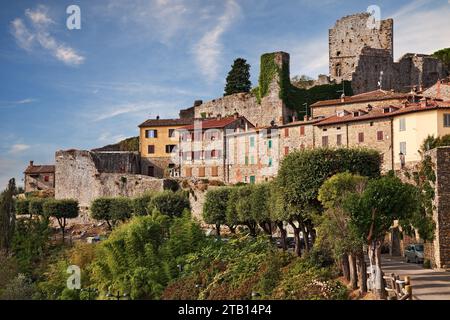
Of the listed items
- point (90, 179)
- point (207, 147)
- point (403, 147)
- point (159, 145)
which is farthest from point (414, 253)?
point (159, 145)

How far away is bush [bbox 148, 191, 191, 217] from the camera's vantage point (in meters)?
58.3

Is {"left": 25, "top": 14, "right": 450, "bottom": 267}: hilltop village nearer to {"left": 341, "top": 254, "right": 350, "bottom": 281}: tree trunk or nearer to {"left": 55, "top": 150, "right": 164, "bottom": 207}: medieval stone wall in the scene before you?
{"left": 55, "top": 150, "right": 164, "bottom": 207}: medieval stone wall

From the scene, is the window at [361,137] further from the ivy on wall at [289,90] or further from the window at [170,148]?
the window at [170,148]

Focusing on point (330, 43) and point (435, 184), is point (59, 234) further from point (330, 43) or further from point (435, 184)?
point (435, 184)

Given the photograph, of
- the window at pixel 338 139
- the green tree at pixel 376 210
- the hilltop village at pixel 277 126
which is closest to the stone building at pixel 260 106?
the hilltop village at pixel 277 126

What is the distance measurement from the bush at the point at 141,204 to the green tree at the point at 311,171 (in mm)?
25870

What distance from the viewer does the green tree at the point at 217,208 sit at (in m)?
53.4

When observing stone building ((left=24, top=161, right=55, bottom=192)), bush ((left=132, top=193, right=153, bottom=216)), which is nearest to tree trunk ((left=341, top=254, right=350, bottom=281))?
bush ((left=132, top=193, right=153, bottom=216))

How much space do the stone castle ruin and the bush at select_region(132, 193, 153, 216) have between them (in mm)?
32388

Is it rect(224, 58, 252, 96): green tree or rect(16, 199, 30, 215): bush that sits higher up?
rect(224, 58, 252, 96): green tree

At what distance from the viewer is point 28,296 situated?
37.7 metres

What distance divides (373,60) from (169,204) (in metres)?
37.2
